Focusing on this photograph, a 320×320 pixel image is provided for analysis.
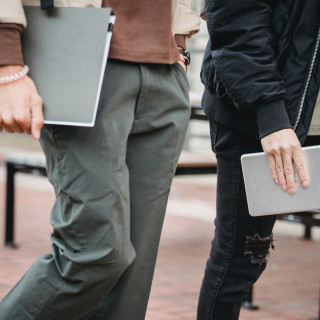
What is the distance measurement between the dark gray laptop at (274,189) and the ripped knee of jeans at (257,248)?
0.82ft

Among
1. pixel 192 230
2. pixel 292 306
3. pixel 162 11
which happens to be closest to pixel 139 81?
pixel 162 11

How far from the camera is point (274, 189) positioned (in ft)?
7.76

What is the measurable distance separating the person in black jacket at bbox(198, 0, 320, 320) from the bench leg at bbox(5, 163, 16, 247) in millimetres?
3179

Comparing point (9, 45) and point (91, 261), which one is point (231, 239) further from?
point (9, 45)

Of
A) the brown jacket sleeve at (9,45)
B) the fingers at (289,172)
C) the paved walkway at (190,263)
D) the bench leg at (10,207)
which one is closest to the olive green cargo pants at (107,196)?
the brown jacket sleeve at (9,45)

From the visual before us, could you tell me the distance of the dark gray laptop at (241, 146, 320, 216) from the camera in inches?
92.4

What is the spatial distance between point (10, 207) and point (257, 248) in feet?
11.4

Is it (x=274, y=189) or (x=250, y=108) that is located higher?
(x=250, y=108)

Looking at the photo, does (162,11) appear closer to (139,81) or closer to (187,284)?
(139,81)

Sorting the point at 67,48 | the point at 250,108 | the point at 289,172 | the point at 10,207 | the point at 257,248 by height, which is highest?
the point at 67,48

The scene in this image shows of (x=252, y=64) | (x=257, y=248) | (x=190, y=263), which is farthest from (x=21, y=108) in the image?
(x=190, y=263)

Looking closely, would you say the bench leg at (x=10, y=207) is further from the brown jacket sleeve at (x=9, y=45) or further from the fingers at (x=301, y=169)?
the brown jacket sleeve at (x=9, y=45)

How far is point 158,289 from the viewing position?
4.44m

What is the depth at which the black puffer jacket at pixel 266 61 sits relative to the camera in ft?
7.72
